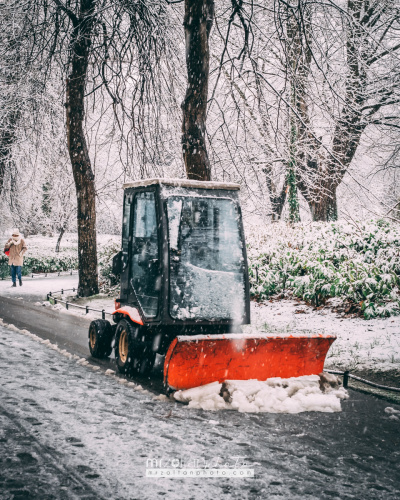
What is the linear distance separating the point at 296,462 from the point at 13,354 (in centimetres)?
437

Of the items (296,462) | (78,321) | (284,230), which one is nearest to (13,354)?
(78,321)

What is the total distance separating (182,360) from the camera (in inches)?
178

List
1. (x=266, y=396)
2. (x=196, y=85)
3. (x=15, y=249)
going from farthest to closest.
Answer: (x=15, y=249), (x=196, y=85), (x=266, y=396)

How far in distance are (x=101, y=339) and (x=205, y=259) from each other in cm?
201

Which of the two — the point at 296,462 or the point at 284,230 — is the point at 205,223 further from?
the point at 284,230

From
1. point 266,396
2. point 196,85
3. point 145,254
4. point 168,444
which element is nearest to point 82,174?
point 196,85

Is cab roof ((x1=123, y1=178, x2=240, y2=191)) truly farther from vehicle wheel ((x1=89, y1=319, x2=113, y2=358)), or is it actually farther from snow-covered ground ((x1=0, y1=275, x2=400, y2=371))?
vehicle wheel ((x1=89, y1=319, x2=113, y2=358))

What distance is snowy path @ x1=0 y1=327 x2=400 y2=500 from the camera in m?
2.87

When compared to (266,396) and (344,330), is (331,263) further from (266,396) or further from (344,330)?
(266,396)

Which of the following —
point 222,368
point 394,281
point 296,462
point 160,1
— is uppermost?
point 160,1

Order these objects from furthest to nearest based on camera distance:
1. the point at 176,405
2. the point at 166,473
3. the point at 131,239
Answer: the point at 131,239 → the point at 176,405 → the point at 166,473

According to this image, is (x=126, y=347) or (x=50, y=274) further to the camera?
(x=50, y=274)

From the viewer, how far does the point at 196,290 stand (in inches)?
206

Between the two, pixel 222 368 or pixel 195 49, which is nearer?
pixel 222 368
